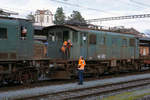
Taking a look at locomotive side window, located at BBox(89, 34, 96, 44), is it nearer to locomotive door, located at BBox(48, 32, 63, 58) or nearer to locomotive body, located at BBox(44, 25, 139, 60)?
locomotive body, located at BBox(44, 25, 139, 60)

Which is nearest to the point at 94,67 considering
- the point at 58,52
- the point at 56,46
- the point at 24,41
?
the point at 58,52

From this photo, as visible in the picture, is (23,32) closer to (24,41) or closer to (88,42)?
(24,41)

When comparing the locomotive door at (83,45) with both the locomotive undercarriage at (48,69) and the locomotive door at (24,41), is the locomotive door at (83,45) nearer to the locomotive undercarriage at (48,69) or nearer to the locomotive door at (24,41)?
the locomotive undercarriage at (48,69)

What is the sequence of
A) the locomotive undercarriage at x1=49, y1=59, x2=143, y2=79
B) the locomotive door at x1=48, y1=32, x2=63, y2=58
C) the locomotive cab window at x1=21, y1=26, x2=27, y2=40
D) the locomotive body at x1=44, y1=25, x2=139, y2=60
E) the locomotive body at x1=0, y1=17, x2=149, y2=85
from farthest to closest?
the locomotive door at x1=48, y1=32, x2=63, y2=58 < the locomotive body at x1=44, y1=25, x2=139, y2=60 < the locomotive undercarriage at x1=49, y1=59, x2=143, y2=79 < the locomotive cab window at x1=21, y1=26, x2=27, y2=40 < the locomotive body at x1=0, y1=17, x2=149, y2=85

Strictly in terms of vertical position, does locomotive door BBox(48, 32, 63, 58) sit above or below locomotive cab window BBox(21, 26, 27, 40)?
below

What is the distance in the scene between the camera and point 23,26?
45.5 feet

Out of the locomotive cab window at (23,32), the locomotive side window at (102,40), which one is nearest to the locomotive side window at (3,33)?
the locomotive cab window at (23,32)

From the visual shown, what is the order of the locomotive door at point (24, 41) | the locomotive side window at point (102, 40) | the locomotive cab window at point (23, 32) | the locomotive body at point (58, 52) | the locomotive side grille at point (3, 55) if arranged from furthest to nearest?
the locomotive side window at point (102, 40), the locomotive cab window at point (23, 32), the locomotive door at point (24, 41), the locomotive body at point (58, 52), the locomotive side grille at point (3, 55)

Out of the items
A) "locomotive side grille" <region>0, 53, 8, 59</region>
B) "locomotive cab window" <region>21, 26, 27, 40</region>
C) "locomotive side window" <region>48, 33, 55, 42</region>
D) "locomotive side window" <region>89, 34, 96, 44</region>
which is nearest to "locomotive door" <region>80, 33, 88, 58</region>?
"locomotive side window" <region>89, 34, 96, 44</region>

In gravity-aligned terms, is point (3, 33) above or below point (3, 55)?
above

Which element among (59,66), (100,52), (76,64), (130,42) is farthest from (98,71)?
(130,42)

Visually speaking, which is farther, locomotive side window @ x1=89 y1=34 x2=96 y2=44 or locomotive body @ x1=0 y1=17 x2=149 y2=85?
locomotive side window @ x1=89 y1=34 x2=96 y2=44

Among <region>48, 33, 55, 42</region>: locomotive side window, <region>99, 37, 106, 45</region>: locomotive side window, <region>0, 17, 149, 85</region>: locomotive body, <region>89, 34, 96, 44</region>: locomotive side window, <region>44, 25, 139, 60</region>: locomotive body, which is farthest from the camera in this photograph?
<region>99, 37, 106, 45</region>: locomotive side window

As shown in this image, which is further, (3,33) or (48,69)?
(48,69)
